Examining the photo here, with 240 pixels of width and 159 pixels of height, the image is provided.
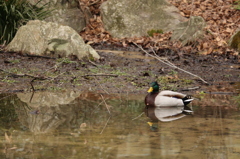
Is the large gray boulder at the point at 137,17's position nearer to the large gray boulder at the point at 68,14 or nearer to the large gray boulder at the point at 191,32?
the large gray boulder at the point at 68,14

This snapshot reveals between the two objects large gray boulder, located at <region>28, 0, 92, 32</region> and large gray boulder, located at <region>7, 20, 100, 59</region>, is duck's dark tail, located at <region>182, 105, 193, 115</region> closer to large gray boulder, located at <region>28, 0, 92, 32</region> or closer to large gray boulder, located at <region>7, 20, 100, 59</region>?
large gray boulder, located at <region>7, 20, 100, 59</region>

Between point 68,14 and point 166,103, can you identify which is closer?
point 166,103

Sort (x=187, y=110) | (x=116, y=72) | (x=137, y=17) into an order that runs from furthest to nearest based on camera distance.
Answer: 1. (x=137, y=17)
2. (x=116, y=72)
3. (x=187, y=110)

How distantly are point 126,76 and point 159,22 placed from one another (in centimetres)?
698

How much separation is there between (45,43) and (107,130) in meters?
6.63

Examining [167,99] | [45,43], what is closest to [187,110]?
[167,99]

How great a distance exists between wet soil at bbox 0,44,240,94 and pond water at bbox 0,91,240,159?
26.5 inches

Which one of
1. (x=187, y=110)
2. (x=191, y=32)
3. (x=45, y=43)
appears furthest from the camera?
(x=191, y=32)

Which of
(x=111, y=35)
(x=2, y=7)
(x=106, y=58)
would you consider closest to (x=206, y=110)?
(x=106, y=58)

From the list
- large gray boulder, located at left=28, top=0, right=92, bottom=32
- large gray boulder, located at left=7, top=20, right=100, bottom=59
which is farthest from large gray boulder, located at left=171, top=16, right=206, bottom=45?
large gray boulder, located at left=28, top=0, right=92, bottom=32

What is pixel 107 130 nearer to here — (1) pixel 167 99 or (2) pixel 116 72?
(1) pixel 167 99

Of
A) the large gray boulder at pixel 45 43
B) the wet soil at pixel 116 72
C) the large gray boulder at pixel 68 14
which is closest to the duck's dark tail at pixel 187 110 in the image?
the wet soil at pixel 116 72

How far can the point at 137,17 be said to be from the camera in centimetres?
1592

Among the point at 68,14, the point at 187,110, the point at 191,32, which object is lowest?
the point at 187,110
